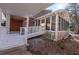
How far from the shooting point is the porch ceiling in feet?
6.92

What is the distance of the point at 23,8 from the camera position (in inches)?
84.5

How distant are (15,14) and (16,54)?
2.10ft

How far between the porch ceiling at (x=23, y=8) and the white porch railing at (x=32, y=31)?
233 mm

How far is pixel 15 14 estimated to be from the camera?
7.06ft

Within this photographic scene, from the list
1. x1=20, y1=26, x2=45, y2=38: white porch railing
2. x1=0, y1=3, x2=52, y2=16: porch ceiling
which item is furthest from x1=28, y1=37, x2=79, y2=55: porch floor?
x1=0, y1=3, x2=52, y2=16: porch ceiling

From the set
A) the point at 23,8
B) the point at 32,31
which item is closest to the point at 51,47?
the point at 32,31

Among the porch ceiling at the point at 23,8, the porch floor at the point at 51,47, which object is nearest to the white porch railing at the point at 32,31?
the porch floor at the point at 51,47

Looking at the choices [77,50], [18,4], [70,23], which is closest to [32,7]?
[18,4]

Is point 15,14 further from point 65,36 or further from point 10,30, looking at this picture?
point 65,36

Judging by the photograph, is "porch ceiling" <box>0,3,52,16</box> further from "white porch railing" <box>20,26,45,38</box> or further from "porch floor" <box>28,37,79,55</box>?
"porch floor" <box>28,37,79,55</box>

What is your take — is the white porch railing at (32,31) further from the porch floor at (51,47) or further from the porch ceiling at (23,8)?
the porch ceiling at (23,8)

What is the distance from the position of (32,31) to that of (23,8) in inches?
15.5

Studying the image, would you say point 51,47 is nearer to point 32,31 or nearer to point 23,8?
point 32,31

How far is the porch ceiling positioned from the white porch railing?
0.76 feet
